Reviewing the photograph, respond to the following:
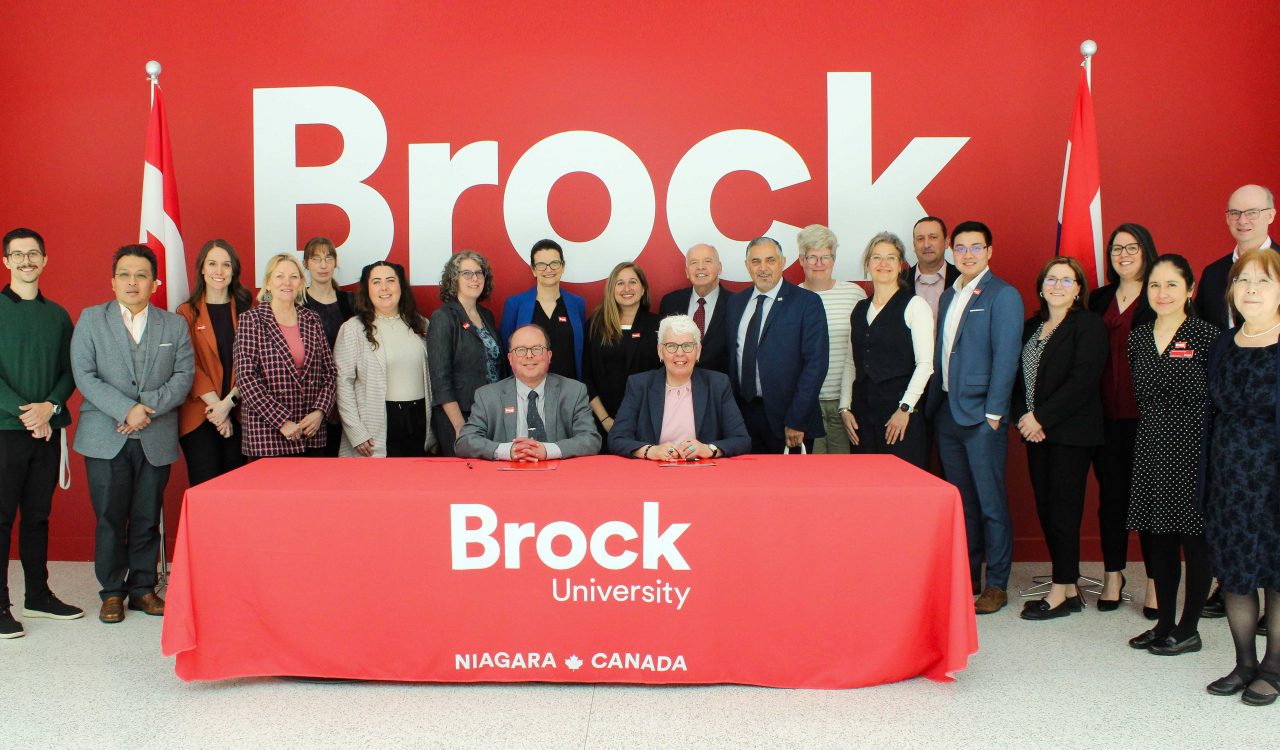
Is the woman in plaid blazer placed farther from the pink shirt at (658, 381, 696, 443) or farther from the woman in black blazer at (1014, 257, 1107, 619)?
the woman in black blazer at (1014, 257, 1107, 619)

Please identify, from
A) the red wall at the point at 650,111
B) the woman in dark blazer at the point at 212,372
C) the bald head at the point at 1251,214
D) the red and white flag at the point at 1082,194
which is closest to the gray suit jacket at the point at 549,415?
the woman in dark blazer at the point at 212,372

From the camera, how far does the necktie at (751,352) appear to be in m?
4.03

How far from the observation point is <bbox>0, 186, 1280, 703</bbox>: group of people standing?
3.25 meters

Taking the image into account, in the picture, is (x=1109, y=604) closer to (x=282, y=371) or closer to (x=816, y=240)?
(x=816, y=240)

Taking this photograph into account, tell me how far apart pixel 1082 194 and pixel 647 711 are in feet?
10.3

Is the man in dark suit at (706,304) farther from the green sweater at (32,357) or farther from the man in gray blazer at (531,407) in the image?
the green sweater at (32,357)

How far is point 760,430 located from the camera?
4.06 metres

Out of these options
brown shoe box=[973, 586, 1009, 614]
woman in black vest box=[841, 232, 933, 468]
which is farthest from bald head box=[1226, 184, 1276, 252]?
brown shoe box=[973, 586, 1009, 614]

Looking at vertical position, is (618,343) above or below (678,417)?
above

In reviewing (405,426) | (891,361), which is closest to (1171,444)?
(891,361)

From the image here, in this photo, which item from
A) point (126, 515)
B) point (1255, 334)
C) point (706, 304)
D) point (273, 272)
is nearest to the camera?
point (1255, 334)

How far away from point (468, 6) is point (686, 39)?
113cm

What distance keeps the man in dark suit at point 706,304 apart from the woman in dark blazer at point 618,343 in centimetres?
17

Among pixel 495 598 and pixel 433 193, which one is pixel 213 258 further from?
pixel 495 598
